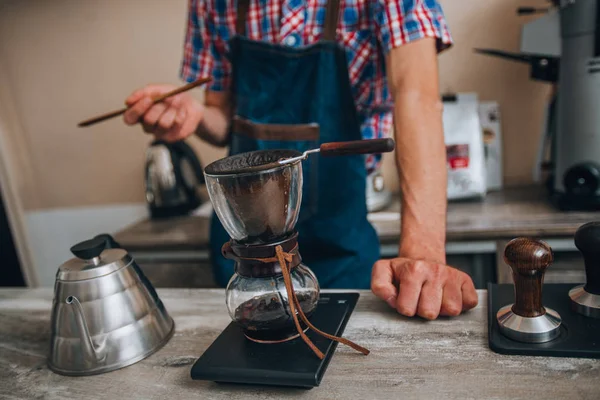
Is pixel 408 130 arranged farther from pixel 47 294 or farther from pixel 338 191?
pixel 47 294

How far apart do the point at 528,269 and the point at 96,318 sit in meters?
0.56

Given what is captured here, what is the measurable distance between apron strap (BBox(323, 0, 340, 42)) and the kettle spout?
2.38ft

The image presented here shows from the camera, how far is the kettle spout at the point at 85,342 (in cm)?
71

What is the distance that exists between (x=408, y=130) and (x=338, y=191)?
0.84ft

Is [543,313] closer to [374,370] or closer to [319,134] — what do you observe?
[374,370]

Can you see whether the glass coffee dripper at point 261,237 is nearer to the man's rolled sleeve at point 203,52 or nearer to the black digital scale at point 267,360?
the black digital scale at point 267,360

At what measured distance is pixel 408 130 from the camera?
0.97 m

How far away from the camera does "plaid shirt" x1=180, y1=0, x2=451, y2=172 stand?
3.31 feet

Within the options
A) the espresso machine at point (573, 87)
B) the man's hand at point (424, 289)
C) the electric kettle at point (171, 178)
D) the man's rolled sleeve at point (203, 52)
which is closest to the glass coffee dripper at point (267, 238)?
the man's hand at point (424, 289)

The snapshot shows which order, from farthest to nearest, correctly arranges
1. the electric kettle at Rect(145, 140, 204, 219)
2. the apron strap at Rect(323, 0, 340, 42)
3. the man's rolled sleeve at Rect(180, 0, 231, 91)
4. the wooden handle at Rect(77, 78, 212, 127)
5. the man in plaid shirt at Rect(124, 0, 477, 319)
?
1. the electric kettle at Rect(145, 140, 204, 219)
2. the man's rolled sleeve at Rect(180, 0, 231, 91)
3. the apron strap at Rect(323, 0, 340, 42)
4. the man in plaid shirt at Rect(124, 0, 477, 319)
5. the wooden handle at Rect(77, 78, 212, 127)

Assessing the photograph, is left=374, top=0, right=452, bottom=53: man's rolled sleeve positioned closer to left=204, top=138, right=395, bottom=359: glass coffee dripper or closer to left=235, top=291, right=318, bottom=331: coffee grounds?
left=204, top=138, right=395, bottom=359: glass coffee dripper

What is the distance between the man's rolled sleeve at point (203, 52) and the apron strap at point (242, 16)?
8 centimetres

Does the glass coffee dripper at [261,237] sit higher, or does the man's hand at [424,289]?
the glass coffee dripper at [261,237]

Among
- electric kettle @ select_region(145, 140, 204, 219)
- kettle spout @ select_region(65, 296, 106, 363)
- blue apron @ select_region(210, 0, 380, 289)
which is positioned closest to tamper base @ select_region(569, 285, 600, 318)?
blue apron @ select_region(210, 0, 380, 289)
